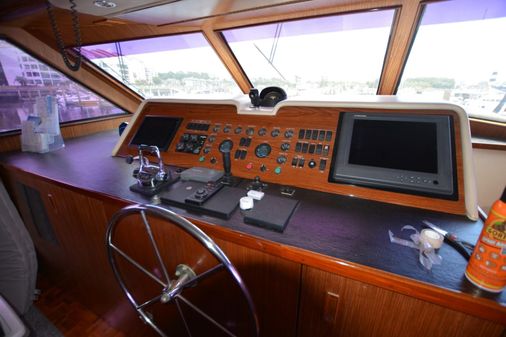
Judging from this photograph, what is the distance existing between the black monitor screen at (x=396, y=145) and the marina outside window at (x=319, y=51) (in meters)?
1.04

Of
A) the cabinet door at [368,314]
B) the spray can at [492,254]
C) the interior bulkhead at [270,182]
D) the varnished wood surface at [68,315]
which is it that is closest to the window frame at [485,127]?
the interior bulkhead at [270,182]

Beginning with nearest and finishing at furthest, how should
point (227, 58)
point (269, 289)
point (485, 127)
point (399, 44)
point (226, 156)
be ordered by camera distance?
point (269, 289)
point (226, 156)
point (399, 44)
point (485, 127)
point (227, 58)

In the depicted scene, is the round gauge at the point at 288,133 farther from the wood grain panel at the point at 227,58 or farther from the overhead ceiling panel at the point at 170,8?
the wood grain panel at the point at 227,58

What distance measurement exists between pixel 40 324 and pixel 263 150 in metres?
1.82

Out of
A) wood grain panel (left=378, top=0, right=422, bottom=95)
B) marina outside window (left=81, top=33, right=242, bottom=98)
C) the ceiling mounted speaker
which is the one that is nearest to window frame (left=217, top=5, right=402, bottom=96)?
wood grain panel (left=378, top=0, right=422, bottom=95)

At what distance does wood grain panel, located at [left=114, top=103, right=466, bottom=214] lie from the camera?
805mm

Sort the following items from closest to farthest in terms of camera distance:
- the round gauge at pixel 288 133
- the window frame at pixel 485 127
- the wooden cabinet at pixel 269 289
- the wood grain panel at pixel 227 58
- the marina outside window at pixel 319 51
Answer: the wooden cabinet at pixel 269 289 → the round gauge at pixel 288 133 → the marina outside window at pixel 319 51 → the window frame at pixel 485 127 → the wood grain panel at pixel 227 58

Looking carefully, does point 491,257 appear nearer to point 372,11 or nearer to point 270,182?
point 270,182

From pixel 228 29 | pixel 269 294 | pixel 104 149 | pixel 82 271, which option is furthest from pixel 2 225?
pixel 228 29

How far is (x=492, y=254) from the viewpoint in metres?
0.45

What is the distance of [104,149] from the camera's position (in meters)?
1.63

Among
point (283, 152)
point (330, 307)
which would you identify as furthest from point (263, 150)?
point (330, 307)

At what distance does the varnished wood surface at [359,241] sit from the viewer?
1.62 feet

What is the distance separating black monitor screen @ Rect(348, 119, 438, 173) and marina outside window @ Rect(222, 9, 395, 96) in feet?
3.41
